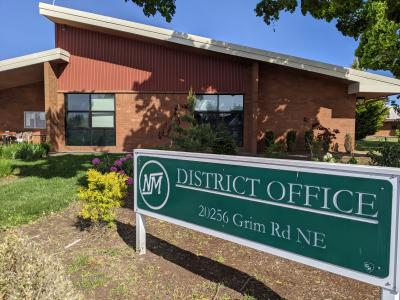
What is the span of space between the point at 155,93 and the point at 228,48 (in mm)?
4292

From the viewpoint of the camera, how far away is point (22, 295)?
2541 millimetres

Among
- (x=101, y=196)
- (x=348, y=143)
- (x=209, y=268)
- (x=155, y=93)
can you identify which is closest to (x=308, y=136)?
(x=348, y=143)

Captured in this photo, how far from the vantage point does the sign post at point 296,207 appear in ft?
8.50

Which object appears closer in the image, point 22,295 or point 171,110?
point 22,295

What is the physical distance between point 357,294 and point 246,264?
1.22m

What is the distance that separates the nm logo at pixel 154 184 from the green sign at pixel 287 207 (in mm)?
12

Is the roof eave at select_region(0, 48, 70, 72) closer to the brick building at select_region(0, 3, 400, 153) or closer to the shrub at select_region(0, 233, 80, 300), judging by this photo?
the brick building at select_region(0, 3, 400, 153)

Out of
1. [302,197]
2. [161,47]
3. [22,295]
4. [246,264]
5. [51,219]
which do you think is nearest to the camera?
[22,295]

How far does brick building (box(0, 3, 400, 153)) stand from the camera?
60.4 feet

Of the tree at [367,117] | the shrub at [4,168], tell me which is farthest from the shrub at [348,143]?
the tree at [367,117]

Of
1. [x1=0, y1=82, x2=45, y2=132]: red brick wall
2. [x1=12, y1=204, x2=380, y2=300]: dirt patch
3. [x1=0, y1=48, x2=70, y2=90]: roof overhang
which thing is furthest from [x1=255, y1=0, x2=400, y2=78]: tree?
[x1=0, y1=82, x2=45, y2=132]: red brick wall

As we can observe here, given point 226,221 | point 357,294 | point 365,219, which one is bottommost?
point 357,294

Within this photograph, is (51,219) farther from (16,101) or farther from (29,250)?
(16,101)

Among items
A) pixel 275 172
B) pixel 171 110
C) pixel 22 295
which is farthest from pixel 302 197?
pixel 171 110
